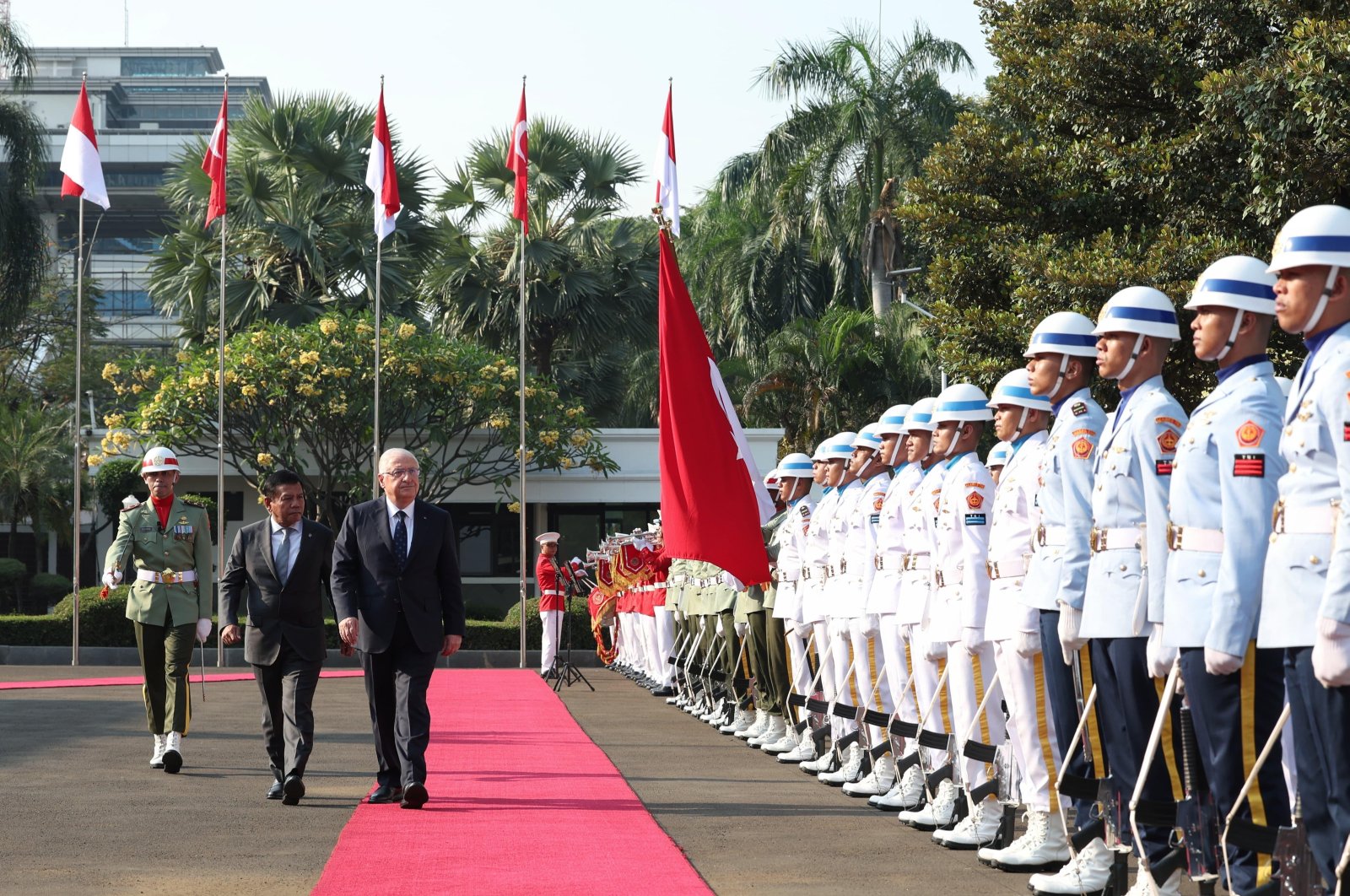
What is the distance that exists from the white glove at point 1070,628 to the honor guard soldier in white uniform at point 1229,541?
877 millimetres

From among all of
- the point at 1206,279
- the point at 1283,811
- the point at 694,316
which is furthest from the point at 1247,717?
the point at 694,316

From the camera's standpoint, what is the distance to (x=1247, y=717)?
18.4 feet

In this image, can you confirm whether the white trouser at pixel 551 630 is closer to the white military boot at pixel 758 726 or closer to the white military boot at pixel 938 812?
A: the white military boot at pixel 758 726

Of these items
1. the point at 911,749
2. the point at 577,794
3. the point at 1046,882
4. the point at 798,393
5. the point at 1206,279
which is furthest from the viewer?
the point at 798,393

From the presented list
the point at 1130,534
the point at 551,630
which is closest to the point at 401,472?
the point at 1130,534

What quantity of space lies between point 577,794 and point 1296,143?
7701mm

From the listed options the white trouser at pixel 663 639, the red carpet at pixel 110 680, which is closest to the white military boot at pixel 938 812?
the white trouser at pixel 663 639

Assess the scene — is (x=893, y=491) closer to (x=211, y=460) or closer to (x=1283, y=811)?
(x=1283, y=811)

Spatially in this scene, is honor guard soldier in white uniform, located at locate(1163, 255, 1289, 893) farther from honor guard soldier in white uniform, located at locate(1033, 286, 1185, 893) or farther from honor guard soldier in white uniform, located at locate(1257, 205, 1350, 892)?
honor guard soldier in white uniform, located at locate(1033, 286, 1185, 893)

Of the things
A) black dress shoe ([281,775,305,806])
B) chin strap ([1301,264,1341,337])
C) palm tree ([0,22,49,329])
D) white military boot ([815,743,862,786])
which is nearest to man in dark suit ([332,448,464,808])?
black dress shoe ([281,775,305,806])

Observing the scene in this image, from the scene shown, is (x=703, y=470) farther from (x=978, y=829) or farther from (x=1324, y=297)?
(x=1324, y=297)

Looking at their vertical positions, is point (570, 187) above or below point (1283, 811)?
above

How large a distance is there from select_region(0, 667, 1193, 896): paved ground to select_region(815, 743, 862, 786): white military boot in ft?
0.52

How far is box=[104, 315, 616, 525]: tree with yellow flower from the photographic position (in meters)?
30.3
